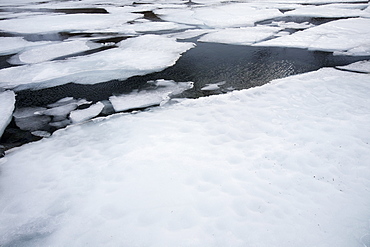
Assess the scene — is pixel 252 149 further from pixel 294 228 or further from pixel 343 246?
pixel 343 246

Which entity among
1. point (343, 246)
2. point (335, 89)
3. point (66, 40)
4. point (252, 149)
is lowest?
point (343, 246)

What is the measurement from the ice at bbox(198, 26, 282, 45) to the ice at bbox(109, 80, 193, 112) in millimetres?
3351

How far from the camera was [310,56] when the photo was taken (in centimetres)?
610

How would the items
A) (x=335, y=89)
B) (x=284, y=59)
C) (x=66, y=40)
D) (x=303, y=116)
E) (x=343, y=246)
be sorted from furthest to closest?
1. (x=66, y=40)
2. (x=284, y=59)
3. (x=335, y=89)
4. (x=303, y=116)
5. (x=343, y=246)

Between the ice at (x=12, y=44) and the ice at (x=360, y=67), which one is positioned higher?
the ice at (x=12, y=44)

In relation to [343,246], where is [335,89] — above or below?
above

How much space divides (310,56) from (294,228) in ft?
18.1

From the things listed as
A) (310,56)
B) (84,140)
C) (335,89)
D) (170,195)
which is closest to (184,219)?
(170,195)

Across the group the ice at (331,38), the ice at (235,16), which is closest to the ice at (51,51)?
the ice at (235,16)

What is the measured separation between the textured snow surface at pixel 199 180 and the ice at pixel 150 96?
44 centimetres

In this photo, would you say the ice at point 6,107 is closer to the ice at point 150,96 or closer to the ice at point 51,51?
the ice at point 150,96

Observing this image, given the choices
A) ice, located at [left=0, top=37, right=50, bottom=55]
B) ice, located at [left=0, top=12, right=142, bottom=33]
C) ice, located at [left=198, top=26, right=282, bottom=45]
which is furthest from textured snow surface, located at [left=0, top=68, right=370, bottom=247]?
ice, located at [left=0, top=12, right=142, bottom=33]

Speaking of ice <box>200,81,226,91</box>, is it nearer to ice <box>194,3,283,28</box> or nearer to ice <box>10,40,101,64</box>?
ice <box>10,40,101,64</box>

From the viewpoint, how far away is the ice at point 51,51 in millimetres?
6320
